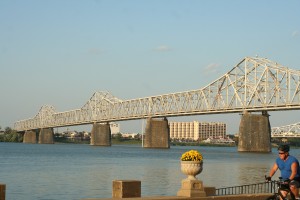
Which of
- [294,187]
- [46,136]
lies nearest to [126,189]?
[294,187]

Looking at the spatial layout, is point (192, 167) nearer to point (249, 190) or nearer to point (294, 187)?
point (294, 187)

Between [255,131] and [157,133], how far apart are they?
101 feet

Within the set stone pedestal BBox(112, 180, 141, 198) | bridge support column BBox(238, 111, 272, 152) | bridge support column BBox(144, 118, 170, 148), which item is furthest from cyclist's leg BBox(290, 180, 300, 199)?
bridge support column BBox(144, 118, 170, 148)

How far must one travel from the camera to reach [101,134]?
160 m

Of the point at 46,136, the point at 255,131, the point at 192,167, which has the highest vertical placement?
the point at 46,136

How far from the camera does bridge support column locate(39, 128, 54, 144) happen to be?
194 m

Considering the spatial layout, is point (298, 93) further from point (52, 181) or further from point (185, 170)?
point (185, 170)

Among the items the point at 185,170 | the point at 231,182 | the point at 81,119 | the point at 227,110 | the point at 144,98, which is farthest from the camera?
the point at 81,119

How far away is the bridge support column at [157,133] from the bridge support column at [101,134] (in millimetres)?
25832

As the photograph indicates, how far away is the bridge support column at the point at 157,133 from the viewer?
132 metres

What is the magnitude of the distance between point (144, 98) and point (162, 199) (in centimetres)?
13531

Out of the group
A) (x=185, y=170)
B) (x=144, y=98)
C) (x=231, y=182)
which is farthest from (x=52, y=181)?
(x=144, y=98)

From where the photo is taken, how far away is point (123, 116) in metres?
154

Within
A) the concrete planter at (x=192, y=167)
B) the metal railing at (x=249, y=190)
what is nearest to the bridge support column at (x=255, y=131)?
the metal railing at (x=249, y=190)
